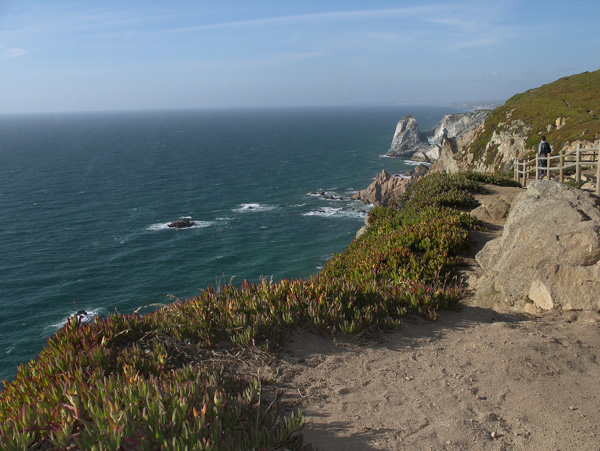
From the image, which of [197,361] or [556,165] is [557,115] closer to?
[556,165]

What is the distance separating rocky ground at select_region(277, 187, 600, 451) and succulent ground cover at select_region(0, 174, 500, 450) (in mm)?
395

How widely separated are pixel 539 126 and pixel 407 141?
84199 mm

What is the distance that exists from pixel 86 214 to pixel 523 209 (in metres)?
63.3

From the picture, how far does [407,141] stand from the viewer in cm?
13125

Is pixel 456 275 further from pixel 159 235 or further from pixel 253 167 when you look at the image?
pixel 253 167

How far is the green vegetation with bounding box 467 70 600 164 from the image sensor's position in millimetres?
40250

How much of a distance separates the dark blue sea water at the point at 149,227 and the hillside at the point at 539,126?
57.0 feet

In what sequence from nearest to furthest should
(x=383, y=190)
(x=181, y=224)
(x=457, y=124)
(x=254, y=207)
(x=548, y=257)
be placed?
(x=548, y=257) → (x=181, y=224) → (x=254, y=207) → (x=383, y=190) → (x=457, y=124)

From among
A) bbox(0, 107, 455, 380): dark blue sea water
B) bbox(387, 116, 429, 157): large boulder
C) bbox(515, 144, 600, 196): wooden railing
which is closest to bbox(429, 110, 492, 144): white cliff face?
bbox(387, 116, 429, 157): large boulder

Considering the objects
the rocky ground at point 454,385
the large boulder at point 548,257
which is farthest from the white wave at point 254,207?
the rocky ground at point 454,385

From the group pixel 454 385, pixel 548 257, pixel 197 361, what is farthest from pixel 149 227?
pixel 454 385

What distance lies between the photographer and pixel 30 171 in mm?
95688

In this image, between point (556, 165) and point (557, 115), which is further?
point (557, 115)

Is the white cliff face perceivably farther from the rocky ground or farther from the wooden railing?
the rocky ground
